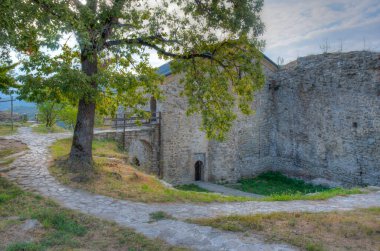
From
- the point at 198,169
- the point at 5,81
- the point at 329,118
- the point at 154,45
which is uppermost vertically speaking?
the point at 154,45

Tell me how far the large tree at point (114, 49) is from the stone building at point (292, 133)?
6.42 m

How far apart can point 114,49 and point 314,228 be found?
6.50 m

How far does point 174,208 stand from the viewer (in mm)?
7406

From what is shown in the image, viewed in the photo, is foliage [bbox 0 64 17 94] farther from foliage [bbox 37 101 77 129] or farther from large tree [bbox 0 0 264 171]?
foliage [bbox 37 101 77 129]

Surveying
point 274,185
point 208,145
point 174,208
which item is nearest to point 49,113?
point 208,145

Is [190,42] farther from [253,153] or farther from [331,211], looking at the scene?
[253,153]

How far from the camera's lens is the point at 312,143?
20.2m

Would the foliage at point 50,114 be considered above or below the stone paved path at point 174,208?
above

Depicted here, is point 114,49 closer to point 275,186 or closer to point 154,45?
point 154,45

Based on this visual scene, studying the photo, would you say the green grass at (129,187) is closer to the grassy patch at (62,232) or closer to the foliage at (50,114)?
the grassy patch at (62,232)

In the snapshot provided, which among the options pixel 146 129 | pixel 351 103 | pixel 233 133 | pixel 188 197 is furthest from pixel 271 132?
pixel 188 197

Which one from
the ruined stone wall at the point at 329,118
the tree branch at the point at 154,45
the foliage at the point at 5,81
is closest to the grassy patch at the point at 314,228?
the tree branch at the point at 154,45

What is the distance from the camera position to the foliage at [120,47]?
7457mm

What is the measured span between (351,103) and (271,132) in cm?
620
